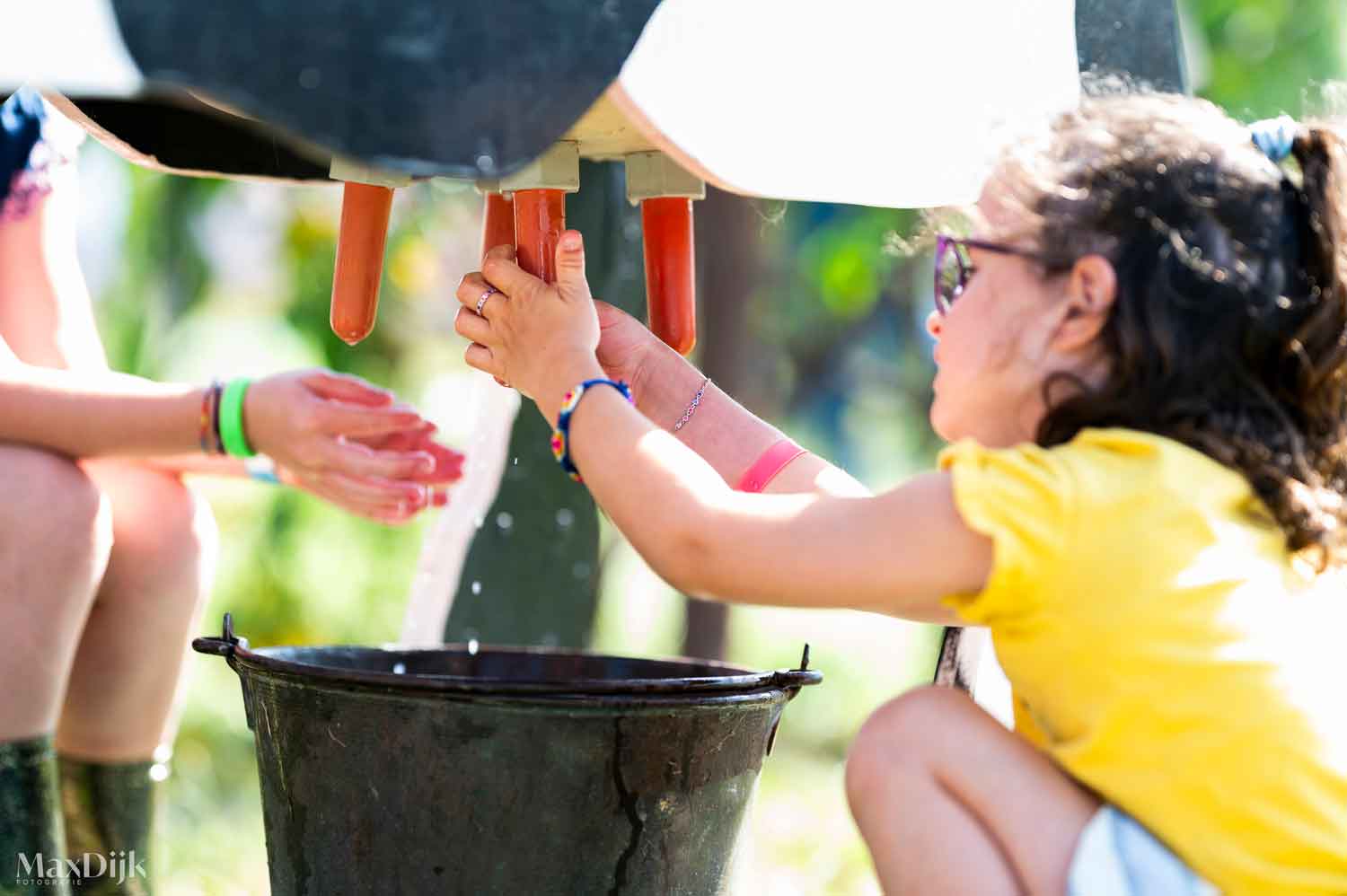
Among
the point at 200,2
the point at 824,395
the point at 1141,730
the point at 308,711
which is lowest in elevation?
the point at 824,395

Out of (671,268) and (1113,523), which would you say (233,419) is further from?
(1113,523)

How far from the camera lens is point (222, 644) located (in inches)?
63.5

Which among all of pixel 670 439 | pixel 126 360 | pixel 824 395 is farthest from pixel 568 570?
pixel 824 395

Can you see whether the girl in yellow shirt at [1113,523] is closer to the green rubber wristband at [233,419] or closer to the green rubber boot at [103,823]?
the green rubber wristband at [233,419]

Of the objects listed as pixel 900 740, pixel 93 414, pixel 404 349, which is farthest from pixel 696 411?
pixel 404 349

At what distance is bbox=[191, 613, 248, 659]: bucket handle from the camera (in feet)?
5.21

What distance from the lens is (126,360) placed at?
5.09 metres

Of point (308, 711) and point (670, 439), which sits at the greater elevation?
point (670, 439)

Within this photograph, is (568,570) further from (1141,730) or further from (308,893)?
(1141,730)

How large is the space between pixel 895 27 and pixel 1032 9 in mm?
208

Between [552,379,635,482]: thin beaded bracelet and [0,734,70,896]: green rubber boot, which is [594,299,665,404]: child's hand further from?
[0,734,70,896]: green rubber boot

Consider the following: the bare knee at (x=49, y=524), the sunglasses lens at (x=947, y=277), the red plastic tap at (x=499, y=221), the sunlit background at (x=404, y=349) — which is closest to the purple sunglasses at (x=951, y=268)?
the sunglasses lens at (x=947, y=277)

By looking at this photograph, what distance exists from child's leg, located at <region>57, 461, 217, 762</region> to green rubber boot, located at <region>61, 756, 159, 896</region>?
21mm

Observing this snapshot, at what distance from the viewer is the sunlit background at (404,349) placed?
12.1 feet
